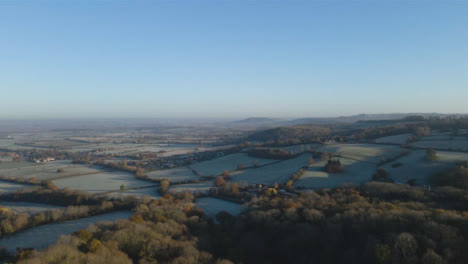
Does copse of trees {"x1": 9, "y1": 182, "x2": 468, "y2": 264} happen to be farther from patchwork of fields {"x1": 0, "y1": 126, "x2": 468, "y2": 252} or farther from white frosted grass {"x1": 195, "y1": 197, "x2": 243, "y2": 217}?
patchwork of fields {"x1": 0, "y1": 126, "x2": 468, "y2": 252}

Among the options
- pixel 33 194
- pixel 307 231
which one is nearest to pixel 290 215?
pixel 307 231

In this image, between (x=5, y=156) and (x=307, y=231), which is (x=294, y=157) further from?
Result: (x=5, y=156)

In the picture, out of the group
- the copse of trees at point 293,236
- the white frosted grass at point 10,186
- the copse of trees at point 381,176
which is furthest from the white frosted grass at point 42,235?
the copse of trees at point 381,176

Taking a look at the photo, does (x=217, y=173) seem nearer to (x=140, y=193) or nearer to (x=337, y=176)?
(x=140, y=193)

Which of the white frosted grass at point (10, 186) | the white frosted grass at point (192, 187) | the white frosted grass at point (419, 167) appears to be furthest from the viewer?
the white frosted grass at point (10, 186)

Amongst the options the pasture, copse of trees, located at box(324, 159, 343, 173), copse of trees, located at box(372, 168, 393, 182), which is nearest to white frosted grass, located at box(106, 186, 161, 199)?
the pasture

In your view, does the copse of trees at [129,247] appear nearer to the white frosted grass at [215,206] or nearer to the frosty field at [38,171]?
the white frosted grass at [215,206]
